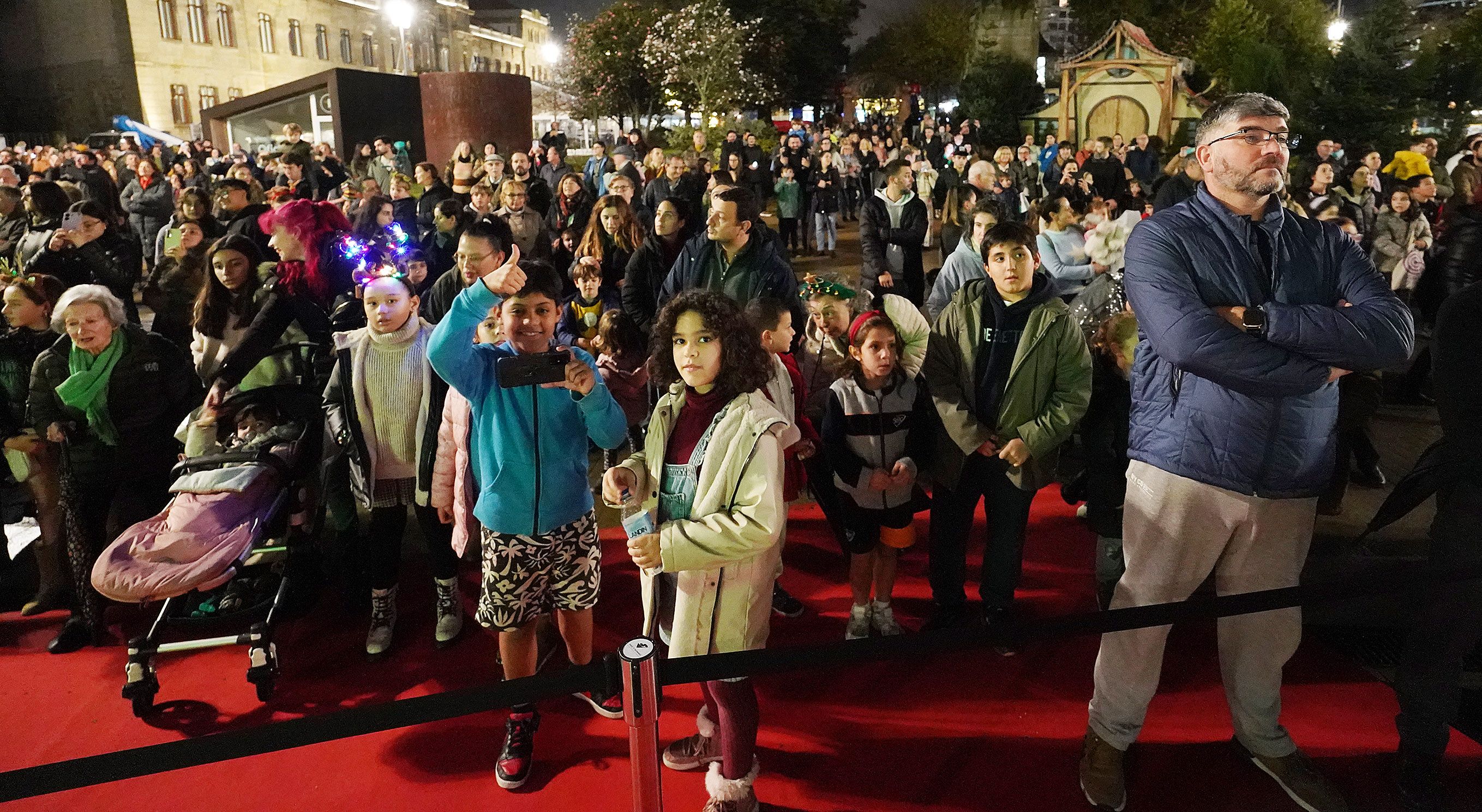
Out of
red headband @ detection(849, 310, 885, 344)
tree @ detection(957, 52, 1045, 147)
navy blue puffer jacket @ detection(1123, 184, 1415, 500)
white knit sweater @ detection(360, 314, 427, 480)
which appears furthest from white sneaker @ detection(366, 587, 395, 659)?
tree @ detection(957, 52, 1045, 147)

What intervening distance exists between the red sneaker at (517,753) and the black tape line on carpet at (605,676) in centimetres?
103

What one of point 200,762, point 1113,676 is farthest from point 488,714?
point 1113,676

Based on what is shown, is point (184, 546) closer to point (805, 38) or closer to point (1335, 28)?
point (805, 38)

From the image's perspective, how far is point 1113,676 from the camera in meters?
3.05

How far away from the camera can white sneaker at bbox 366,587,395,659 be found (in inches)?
163

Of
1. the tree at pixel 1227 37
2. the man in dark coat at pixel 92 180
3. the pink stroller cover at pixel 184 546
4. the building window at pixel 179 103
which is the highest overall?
the tree at pixel 1227 37

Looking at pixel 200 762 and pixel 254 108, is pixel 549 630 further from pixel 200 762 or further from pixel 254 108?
pixel 254 108

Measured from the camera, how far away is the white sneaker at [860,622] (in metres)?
4.12

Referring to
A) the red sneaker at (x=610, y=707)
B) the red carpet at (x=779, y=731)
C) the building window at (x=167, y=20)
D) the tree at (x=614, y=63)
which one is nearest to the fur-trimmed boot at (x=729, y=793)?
the red carpet at (x=779, y=731)

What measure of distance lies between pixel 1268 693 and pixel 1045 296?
168 centimetres

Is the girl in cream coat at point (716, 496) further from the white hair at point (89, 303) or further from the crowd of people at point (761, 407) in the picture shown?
the white hair at point (89, 303)

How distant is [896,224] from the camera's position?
26.2 ft

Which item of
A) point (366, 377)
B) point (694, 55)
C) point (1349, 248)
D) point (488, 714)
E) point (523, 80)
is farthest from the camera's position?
point (694, 55)

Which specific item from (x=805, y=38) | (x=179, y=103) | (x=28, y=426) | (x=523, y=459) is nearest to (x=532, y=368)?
(x=523, y=459)
